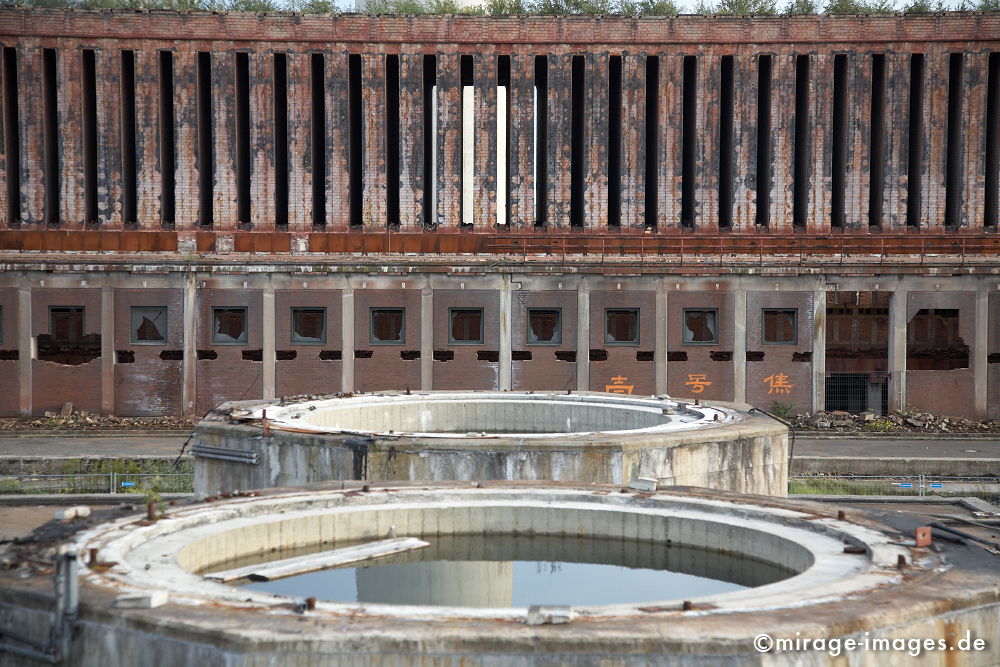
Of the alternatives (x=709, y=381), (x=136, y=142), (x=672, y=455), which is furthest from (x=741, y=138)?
(x=672, y=455)

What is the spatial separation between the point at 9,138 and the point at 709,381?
24366 mm

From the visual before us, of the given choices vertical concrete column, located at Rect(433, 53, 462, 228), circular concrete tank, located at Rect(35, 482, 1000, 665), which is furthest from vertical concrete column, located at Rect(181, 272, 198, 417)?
circular concrete tank, located at Rect(35, 482, 1000, 665)

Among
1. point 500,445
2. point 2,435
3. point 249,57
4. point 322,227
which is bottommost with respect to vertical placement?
point 2,435

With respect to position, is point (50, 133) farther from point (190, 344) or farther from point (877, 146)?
point (877, 146)

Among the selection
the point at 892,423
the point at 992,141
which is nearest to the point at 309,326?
the point at 892,423

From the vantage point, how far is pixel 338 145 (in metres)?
38.3

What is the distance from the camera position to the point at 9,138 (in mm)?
38375

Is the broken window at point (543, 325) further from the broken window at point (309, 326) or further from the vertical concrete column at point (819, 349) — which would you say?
→ the vertical concrete column at point (819, 349)

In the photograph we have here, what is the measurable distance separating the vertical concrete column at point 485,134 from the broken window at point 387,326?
16.2 feet

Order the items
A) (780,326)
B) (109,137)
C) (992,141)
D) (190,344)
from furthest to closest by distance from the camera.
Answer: (992,141)
(109,137)
(190,344)
(780,326)

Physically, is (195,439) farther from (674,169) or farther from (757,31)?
(757,31)

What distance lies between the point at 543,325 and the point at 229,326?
971 cm

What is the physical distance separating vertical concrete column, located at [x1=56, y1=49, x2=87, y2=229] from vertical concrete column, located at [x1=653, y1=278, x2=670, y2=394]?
19.1 m

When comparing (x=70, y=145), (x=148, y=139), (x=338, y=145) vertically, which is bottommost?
(x=70, y=145)
